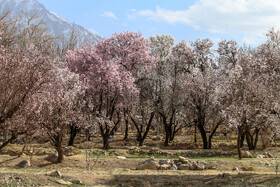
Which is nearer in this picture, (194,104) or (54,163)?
(54,163)

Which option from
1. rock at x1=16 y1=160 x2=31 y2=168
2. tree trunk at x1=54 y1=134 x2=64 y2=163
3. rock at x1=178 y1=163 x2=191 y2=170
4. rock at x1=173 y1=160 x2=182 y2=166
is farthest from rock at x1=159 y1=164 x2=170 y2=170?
rock at x1=16 y1=160 x2=31 y2=168

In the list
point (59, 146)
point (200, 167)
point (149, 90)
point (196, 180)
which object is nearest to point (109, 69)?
point (149, 90)

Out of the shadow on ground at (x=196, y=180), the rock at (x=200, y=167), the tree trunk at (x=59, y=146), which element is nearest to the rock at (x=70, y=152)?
the tree trunk at (x=59, y=146)

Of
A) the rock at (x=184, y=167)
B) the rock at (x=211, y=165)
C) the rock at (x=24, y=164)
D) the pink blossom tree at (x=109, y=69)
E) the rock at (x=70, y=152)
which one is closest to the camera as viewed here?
the rock at (x=24, y=164)

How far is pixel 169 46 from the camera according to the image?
38281 mm

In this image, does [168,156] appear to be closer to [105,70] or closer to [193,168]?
[193,168]

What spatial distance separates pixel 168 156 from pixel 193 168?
669 cm

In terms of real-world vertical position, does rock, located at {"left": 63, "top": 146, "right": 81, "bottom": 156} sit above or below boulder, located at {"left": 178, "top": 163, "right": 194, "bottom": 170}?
above

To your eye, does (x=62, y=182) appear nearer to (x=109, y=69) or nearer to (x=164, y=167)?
(x=164, y=167)

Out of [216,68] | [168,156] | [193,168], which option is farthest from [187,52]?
[193,168]

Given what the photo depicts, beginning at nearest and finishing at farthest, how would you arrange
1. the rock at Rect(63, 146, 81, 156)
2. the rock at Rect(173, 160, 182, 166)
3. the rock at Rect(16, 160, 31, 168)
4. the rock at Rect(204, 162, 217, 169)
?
the rock at Rect(16, 160, 31, 168) < the rock at Rect(204, 162, 217, 169) < the rock at Rect(173, 160, 182, 166) < the rock at Rect(63, 146, 81, 156)

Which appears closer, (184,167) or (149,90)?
(184,167)

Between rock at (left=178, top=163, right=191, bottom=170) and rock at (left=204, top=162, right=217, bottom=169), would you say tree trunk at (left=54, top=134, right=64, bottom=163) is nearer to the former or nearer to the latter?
rock at (left=178, top=163, right=191, bottom=170)

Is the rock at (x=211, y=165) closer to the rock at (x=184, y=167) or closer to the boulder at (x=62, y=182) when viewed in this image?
the rock at (x=184, y=167)
